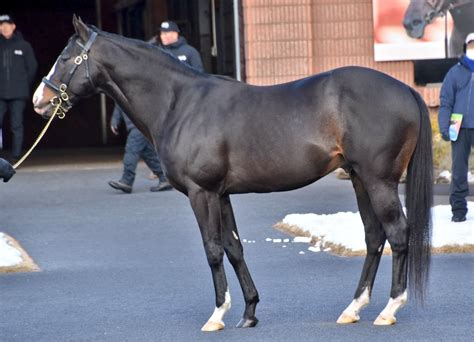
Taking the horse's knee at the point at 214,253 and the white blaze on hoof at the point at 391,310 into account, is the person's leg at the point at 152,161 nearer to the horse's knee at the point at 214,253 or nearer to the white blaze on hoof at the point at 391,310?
the horse's knee at the point at 214,253

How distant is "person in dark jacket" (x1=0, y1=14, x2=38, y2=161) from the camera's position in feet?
65.1

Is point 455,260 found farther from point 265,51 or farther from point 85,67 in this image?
point 265,51

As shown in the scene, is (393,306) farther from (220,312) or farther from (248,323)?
(220,312)

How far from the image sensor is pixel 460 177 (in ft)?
41.1

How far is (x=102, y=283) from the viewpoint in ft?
33.9

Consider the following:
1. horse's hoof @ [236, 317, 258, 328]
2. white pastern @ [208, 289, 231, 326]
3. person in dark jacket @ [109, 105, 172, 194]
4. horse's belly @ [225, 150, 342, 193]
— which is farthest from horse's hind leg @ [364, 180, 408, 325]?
person in dark jacket @ [109, 105, 172, 194]

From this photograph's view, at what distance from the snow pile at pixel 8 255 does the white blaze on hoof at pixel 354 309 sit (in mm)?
3531

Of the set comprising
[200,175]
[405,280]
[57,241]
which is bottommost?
[57,241]

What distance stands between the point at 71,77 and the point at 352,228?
4.14 metres

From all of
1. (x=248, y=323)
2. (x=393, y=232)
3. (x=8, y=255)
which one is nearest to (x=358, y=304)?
(x=393, y=232)

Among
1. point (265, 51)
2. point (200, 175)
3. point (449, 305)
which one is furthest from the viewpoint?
point (265, 51)

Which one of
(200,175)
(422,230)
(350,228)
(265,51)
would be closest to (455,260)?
(350,228)

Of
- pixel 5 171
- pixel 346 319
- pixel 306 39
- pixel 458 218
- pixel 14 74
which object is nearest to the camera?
pixel 346 319

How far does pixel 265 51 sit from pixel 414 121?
10696 mm
